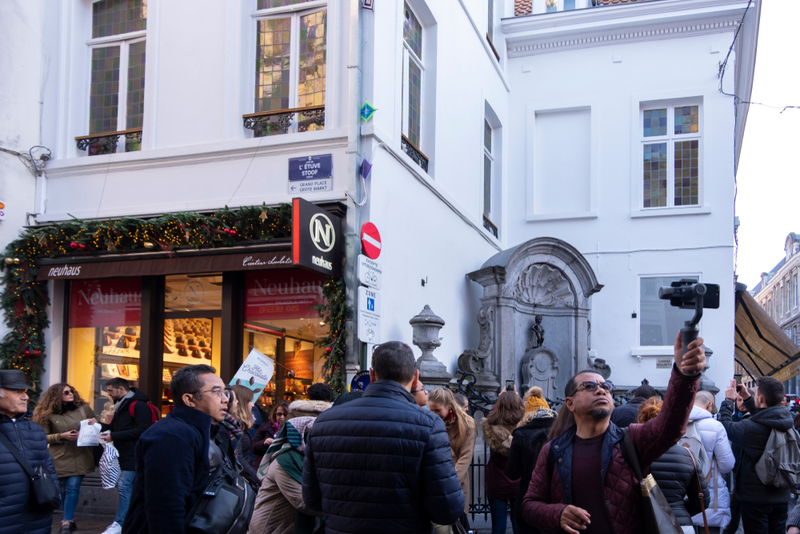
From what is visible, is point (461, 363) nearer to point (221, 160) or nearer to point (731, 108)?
point (221, 160)

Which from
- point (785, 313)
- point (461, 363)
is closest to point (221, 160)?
point (461, 363)

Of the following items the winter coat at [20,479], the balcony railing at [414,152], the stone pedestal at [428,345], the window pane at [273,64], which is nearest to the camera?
the winter coat at [20,479]

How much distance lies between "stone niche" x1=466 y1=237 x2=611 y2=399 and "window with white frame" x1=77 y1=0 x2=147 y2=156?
6715 mm

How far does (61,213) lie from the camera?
34.8ft

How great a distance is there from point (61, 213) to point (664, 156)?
1310cm

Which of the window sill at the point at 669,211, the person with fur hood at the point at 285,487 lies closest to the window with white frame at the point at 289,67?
the person with fur hood at the point at 285,487

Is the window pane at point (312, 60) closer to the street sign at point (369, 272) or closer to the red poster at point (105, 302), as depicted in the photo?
the street sign at point (369, 272)

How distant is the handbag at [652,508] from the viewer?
321 cm

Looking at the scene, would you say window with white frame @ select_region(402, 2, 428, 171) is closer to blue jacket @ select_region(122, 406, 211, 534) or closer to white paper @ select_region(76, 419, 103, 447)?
white paper @ select_region(76, 419, 103, 447)

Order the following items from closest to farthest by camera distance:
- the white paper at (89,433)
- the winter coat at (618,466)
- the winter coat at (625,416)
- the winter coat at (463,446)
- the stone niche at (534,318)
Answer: the winter coat at (618,466)
the winter coat at (625,416)
the winter coat at (463,446)
the white paper at (89,433)
the stone niche at (534,318)

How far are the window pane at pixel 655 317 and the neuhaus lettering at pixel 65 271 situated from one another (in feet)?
40.1

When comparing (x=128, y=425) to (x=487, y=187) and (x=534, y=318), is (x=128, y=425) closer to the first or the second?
(x=534, y=318)

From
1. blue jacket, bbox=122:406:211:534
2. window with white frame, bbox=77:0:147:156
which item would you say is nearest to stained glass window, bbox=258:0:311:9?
window with white frame, bbox=77:0:147:156

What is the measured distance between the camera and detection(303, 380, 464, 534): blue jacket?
3416 millimetres
